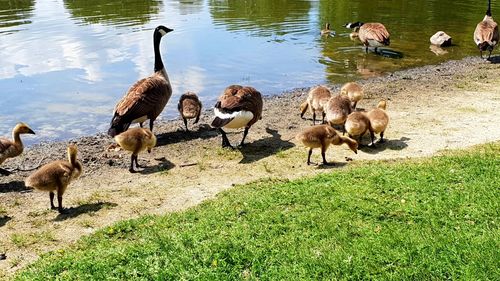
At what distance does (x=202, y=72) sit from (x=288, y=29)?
1022cm

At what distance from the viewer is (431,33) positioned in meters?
27.9

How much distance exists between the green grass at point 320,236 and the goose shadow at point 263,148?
255cm

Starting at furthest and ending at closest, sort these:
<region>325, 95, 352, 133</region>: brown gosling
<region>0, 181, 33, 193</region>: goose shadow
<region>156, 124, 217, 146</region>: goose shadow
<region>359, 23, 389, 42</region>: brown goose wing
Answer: <region>359, 23, 389, 42</region>: brown goose wing → <region>156, 124, 217, 146</region>: goose shadow → <region>325, 95, 352, 133</region>: brown gosling → <region>0, 181, 33, 193</region>: goose shadow

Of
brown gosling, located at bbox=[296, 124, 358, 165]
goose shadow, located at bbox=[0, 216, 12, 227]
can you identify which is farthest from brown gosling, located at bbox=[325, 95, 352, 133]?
goose shadow, located at bbox=[0, 216, 12, 227]

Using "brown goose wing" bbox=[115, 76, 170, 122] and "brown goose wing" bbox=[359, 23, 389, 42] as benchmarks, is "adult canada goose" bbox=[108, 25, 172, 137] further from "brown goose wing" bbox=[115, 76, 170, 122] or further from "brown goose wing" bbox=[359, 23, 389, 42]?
"brown goose wing" bbox=[359, 23, 389, 42]

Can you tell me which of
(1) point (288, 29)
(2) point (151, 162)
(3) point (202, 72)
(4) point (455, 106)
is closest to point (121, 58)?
(3) point (202, 72)

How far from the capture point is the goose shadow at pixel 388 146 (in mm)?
11359

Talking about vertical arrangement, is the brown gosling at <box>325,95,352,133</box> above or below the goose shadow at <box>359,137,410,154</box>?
above

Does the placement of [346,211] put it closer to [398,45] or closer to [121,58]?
[121,58]

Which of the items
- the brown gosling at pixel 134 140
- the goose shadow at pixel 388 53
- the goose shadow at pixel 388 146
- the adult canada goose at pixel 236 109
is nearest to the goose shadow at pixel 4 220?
the brown gosling at pixel 134 140

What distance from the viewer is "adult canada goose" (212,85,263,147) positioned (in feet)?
36.6

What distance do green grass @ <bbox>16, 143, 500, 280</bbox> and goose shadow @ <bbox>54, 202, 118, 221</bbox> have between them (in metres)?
1.16

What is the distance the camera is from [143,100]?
41.1ft

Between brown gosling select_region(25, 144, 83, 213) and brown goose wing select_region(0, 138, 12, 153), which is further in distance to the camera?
brown goose wing select_region(0, 138, 12, 153)
